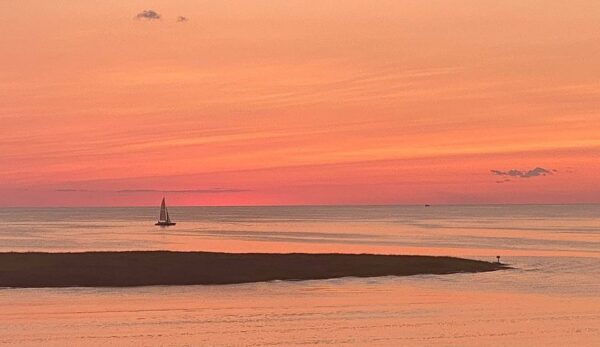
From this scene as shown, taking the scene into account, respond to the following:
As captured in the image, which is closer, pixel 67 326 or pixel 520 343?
pixel 520 343

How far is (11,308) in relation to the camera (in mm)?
55156

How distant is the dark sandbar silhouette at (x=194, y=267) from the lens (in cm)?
7006

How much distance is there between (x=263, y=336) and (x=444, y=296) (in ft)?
65.4

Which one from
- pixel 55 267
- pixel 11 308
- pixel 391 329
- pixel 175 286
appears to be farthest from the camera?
pixel 55 267

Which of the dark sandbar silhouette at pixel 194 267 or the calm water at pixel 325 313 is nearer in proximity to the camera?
the calm water at pixel 325 313

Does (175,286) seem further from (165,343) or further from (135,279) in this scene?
(165,343)

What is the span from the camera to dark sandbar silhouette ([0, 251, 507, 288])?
70062 mm

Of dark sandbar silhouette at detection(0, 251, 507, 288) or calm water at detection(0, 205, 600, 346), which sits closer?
calm water at detection(0, 205, 600, 346)

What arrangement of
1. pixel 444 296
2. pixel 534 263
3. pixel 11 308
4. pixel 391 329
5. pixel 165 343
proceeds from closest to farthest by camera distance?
pixel 165 343
pixel 391 329
pixel 11 308
pixel 444 296
pixel 534 263

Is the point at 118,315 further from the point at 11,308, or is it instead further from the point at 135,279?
the point at 135,279

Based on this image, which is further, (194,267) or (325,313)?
(194,267)

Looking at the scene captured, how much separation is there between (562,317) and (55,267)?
131 feet

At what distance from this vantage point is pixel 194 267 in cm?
7700

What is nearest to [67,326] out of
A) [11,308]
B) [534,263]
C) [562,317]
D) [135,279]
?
[11,308]
